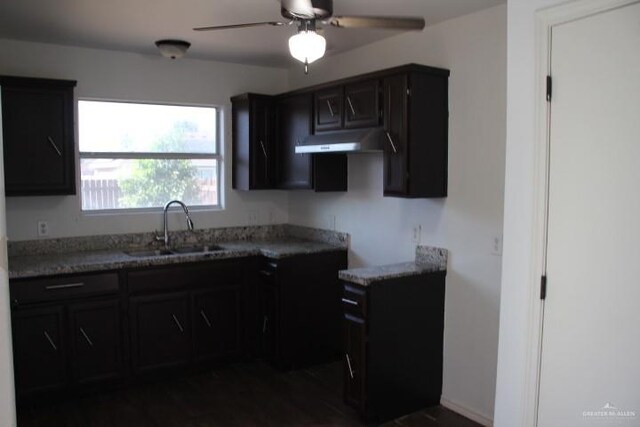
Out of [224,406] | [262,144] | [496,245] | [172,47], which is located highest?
[172,47]

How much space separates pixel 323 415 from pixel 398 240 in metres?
1.32

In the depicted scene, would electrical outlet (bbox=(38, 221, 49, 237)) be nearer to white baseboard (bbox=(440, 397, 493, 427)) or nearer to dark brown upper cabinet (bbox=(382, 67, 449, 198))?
dark brown upper cabinet (bbox=(382, 67, 449, 198))

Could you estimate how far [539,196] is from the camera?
7.04 ft

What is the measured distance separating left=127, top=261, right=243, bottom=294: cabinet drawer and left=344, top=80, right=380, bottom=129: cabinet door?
1471 millimetres

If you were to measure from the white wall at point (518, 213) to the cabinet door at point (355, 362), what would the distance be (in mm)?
1081

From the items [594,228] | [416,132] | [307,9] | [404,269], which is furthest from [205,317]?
[594,228]

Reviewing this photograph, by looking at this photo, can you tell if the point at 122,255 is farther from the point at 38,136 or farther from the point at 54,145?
the point at 38,136

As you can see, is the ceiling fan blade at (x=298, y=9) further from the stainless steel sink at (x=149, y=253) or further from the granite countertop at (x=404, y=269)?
the stainless steel sink at (x=149, y=253)

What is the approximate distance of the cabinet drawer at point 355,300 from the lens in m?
3.21

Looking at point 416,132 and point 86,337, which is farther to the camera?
point 86,337

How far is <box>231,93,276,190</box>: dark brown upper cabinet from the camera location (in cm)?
459

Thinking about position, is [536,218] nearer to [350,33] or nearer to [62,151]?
[350,33]

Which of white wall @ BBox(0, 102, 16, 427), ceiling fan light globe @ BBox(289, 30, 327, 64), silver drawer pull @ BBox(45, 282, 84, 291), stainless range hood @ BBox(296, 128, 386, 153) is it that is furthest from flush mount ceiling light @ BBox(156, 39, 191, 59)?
white wall @ BBox(0, 102, 16, 427)

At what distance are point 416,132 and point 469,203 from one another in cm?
56
